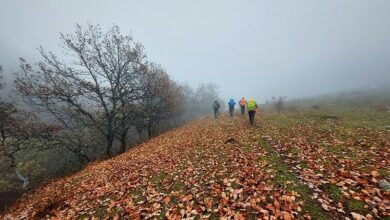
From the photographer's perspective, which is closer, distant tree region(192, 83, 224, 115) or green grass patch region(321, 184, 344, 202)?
green grass patch region(321, 184, 344, 202)

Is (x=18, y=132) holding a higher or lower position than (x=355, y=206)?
higher

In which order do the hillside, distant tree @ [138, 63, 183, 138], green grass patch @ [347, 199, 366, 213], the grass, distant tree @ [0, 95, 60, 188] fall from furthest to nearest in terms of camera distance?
distant tree @ [138, 63, 183, 138], distant tree @ [0, 95, 60, 188], the hillside, the grass, green grass patch @ [347, 199, 366, 213]

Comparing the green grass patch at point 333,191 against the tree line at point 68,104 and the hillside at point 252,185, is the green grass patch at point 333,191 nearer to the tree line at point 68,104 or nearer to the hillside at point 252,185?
the hillside at point 252,185

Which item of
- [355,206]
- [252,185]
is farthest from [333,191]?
[252,185]

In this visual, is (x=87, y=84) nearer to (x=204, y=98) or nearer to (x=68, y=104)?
(x=68, y=104)

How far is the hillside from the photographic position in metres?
6.01

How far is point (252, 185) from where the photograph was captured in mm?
7484

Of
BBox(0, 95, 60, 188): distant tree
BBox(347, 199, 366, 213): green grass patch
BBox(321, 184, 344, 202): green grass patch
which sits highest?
BBox(0, 95, 60, 188): distant tree

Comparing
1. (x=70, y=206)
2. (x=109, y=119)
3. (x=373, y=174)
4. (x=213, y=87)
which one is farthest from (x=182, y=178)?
(x=213, y=87)

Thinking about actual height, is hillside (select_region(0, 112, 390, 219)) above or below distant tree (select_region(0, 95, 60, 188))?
below

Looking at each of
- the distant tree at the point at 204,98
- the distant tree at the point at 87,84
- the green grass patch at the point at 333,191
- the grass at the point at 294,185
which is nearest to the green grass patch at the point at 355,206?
the green grass patch at the point at 333,191

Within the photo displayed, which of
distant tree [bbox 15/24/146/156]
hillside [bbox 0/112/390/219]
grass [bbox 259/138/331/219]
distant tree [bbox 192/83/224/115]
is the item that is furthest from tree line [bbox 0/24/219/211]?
distant tree [bbox 192/83/224/115]

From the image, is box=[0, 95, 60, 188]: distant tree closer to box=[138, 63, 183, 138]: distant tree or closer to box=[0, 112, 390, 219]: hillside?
box=[138, 63, 183, 138]: distant tree

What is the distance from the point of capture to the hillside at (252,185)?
19.7ft
